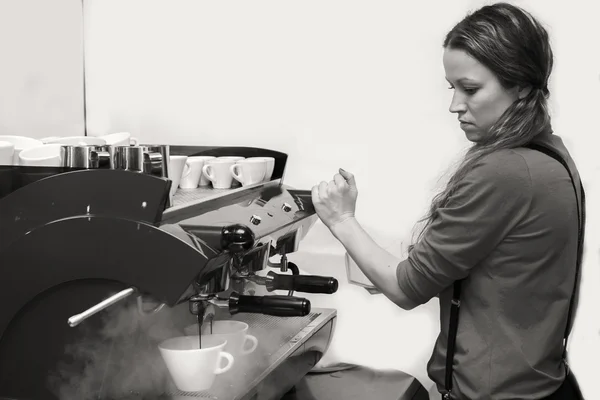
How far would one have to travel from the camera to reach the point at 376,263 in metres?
1.20

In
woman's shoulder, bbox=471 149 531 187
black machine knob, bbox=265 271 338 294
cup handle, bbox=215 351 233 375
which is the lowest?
cup handle, bbox=215 351 233 375

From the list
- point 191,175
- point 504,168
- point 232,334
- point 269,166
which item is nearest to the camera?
point 504,168

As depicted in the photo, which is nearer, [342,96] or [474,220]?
[474,220]

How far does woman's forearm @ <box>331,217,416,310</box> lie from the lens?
47.0 inches

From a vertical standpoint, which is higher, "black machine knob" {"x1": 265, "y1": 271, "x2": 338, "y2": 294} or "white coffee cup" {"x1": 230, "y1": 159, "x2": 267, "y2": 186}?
"white coffee cup" {"x1": 230, "y1": 159, "x2": 267, "y2": 186}

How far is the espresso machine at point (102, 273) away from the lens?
3.36ft

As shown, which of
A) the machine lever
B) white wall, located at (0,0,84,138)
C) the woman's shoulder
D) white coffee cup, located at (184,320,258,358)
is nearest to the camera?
the machine lever

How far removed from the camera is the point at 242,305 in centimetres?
122

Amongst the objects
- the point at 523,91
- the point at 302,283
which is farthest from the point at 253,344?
the point at 523,91

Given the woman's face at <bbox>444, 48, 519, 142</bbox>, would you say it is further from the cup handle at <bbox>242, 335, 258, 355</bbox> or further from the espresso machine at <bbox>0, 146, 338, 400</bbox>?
the cup handle at <bbox>242, 335, 258, 355</bbox>

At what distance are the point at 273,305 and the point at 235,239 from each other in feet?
0.57

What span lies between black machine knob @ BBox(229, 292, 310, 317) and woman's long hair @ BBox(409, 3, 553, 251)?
0.29 metres

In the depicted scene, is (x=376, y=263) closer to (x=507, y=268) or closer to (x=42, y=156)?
(x=507, y=268)

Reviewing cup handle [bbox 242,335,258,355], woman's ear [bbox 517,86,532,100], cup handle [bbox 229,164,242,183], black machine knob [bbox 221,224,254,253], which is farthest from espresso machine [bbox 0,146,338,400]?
woman's ear [bbox 517,86,532,100]
